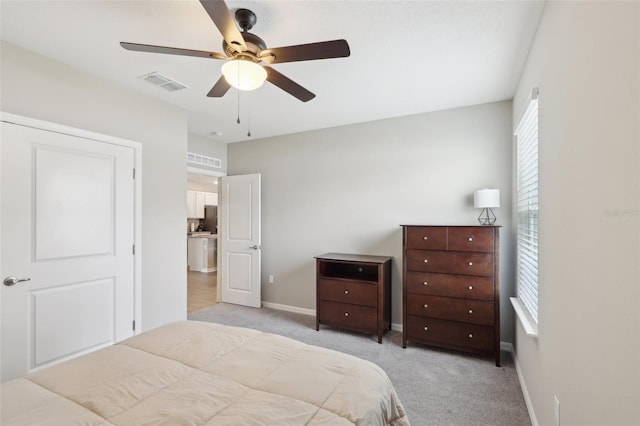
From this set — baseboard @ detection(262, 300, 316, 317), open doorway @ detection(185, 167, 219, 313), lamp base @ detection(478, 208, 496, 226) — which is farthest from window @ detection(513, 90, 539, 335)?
open doorway @ detection(185, 167, 219, 313)

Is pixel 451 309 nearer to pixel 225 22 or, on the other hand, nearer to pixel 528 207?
pixel 528 207

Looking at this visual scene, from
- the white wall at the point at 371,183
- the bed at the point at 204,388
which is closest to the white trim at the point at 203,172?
the white wall at the point at 371,183

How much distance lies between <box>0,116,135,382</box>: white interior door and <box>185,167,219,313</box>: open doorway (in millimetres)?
2514

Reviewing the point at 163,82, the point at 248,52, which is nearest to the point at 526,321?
the point at 248,52

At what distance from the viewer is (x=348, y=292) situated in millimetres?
3531

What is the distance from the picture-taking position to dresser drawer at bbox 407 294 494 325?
2.86 metres

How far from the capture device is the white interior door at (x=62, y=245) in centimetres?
219

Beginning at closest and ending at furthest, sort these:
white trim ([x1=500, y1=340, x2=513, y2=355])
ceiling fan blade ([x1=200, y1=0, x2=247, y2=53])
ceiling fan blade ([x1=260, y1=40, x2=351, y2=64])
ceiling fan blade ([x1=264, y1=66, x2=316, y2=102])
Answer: ceiling fan blade ([x1=200, y1=0, x2=247, y2=53]) < ceiling fan blade ([x1=260, y1=40, x2=351, y2=64]) < ceiling fan blade ([x1=264, y1=66, x2=316, y2=102]) < white trim ([x1=500, y1=340, x2=513, y2=355])

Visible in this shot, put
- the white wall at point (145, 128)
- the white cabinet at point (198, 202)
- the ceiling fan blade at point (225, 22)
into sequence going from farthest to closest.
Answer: the white cabinet at point (198, 202)
the white wall at point (145, 128)
the ceiling fan blade at point (225, 22)

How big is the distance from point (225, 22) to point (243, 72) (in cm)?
31

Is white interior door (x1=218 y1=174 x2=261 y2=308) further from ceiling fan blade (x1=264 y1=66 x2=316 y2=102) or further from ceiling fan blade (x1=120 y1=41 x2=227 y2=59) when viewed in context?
ceiling fan blade (x1=120 y1=41 x2=227 y2=59)

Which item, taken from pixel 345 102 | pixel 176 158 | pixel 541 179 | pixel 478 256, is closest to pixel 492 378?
pixel 478 256

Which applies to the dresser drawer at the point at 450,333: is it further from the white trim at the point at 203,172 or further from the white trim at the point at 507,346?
the white trim at the point at 203,172

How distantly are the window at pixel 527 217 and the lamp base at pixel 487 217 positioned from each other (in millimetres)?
409
